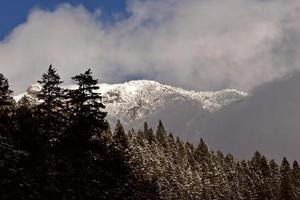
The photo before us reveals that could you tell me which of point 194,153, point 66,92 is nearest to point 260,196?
point 194,153

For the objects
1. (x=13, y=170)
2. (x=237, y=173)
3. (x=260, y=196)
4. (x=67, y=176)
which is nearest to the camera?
(x=13, y=170)

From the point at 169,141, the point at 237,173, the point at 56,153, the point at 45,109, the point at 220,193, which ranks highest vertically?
the point at 169,141

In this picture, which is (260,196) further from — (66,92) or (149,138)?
(66,92)

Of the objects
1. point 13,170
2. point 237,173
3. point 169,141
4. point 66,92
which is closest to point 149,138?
point 169,141

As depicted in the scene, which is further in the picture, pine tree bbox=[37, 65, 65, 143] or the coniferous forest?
pine tree bbox=[37, 65, 65, 143]

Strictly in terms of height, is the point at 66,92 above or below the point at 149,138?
below

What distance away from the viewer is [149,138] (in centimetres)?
18100

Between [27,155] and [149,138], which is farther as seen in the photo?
[149,138]

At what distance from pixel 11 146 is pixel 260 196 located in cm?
12857

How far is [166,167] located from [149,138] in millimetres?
50865

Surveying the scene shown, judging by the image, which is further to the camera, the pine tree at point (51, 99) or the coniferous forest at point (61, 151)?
the pine tree at point (51, 99)

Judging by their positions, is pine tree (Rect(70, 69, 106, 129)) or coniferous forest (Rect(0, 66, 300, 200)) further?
pine tree (Rect(70, 69, 106, 129))

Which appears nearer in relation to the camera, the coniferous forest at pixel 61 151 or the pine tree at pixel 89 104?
the coniferous forest at pixel 61 151

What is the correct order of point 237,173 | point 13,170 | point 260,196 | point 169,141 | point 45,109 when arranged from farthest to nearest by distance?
1. point 169,141
2. point 237,173
3. point 260,196
4. point 45,109
5. point 13,170
